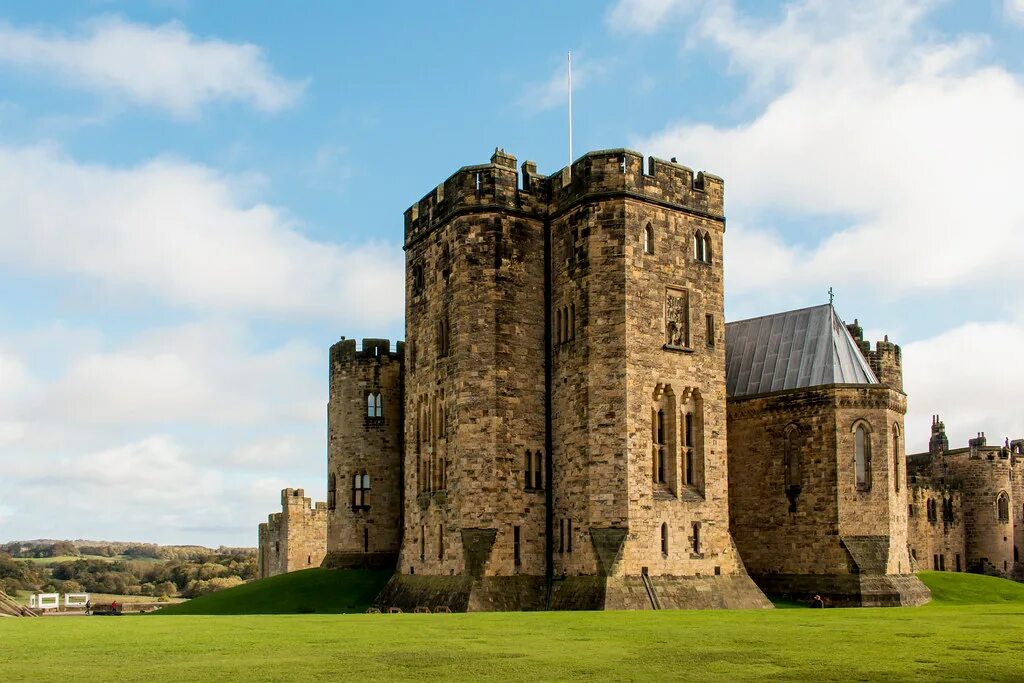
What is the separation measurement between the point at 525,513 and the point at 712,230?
13.1 meters

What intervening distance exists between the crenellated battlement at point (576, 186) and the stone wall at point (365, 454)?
1070 cm

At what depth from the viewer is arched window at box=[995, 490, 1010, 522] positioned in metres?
68.0

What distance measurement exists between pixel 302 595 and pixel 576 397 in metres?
15.5

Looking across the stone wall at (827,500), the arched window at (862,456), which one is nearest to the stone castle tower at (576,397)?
the stone wall at (827,500)

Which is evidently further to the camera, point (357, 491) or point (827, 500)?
point (357, 491)

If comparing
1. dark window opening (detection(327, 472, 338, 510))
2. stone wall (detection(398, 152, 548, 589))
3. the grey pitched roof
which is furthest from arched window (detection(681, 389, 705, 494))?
dark window opening (detection(327, 472, 338, 510))

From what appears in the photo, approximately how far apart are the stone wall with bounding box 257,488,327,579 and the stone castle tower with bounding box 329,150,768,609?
76.4 feet

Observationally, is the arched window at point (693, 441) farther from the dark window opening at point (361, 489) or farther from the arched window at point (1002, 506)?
the arched window at point (1002, 506)

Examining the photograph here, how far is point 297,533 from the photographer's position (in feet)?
217

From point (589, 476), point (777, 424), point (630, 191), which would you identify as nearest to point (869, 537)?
point (777, 424)

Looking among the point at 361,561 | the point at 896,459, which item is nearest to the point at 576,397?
the point at 896,459

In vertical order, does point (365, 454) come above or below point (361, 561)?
above

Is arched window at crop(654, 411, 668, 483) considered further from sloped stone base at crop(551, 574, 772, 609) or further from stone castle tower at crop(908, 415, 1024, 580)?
stone castle tower at crop(908, 415, 1024, 580)

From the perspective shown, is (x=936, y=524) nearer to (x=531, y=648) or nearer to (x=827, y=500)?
(x=827, y=500)
